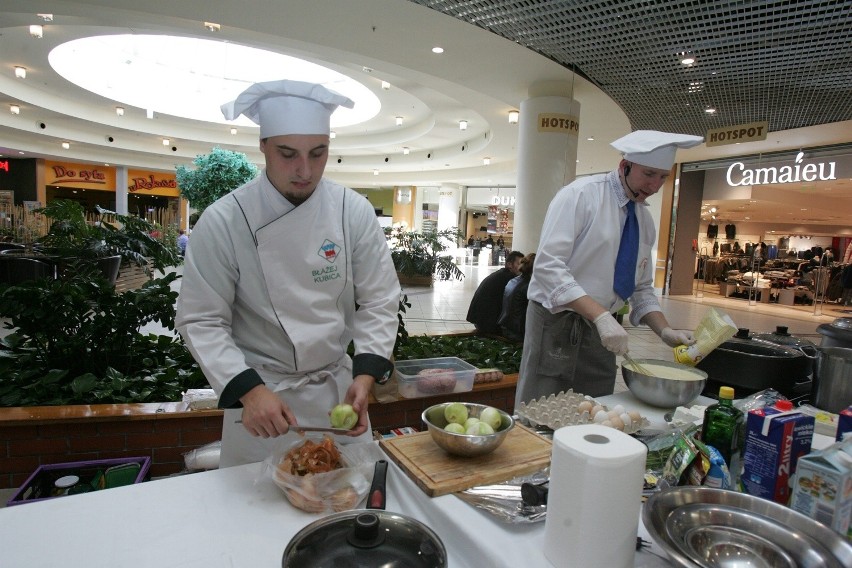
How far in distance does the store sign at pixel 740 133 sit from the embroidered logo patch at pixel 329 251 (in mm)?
7538

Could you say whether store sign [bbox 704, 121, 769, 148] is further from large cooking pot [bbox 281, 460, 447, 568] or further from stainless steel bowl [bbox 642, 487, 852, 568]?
large cooking pot [bbox 281, 460, 447, 568]

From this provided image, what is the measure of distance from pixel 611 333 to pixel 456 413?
774 mm

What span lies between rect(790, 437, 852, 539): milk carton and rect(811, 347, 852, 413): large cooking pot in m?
0.98

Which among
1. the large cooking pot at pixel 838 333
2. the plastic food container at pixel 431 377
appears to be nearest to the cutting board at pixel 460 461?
the large cooking pot at pixel 838 333

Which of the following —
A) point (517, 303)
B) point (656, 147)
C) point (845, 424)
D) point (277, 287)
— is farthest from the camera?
point (517, 303)

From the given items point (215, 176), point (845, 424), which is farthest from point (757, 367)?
point (215, 176)

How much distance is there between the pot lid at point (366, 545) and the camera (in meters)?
0.86

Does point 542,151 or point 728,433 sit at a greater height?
point 542,151

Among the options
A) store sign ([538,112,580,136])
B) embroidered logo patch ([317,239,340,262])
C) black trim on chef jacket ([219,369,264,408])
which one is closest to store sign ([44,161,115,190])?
store sign ([538,112,580,136])

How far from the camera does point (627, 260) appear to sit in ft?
6.86

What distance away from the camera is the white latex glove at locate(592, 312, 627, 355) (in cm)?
179

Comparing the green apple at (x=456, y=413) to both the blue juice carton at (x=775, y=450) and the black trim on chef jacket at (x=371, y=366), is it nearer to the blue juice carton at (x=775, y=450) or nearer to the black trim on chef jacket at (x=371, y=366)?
the black trim on chef jacket at (x=371, y=366)

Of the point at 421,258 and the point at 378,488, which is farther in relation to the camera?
the point at 421,258

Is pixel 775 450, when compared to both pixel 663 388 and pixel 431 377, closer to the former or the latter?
pixel 663 388
